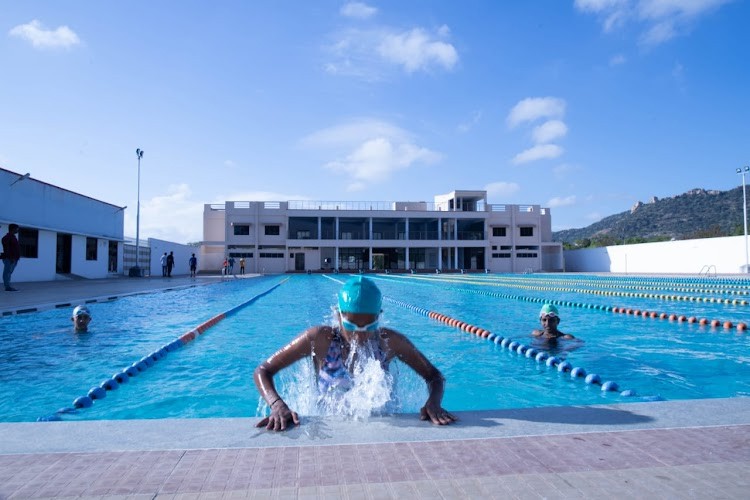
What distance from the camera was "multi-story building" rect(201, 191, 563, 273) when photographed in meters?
41.7

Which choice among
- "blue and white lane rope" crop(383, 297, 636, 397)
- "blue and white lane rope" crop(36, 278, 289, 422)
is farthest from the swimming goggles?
"blue and white lane rope" crop(383, 297, 636, 397)

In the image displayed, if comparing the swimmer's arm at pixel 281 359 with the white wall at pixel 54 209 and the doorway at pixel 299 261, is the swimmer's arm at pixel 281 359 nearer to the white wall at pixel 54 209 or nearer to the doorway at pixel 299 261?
the white wall at pixel 54 209

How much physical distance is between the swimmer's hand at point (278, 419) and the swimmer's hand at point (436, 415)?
745 mm

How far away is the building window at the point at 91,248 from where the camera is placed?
2369cm

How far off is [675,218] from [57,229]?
84.0 metres

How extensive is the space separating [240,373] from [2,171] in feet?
57.2

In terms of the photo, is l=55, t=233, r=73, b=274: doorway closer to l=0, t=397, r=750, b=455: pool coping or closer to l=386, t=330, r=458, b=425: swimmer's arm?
l=0, t=397, r=750, b=455: pool coping

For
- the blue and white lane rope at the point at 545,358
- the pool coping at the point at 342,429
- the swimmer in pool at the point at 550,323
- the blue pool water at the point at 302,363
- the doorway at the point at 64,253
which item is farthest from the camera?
the doorway at the point at 64,253

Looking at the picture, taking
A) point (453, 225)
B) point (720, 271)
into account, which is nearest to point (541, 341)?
point (720, 271)

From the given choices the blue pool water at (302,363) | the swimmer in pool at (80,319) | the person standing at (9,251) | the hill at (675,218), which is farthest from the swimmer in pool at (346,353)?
the hill at (675,218)

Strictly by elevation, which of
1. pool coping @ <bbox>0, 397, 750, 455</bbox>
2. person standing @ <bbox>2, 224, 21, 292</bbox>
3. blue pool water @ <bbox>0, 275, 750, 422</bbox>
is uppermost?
person standing @ <bbox>2, 224, 21, 292</bbox>

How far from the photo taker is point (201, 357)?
6582mm

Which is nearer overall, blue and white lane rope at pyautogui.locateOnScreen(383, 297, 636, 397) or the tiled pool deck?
the tiled pool deck

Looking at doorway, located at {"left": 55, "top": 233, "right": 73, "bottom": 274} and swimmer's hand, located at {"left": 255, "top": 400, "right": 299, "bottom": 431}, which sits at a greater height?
doorway, located at {"left": 55, "top": 233, "right": 73, "bottom": 274}
